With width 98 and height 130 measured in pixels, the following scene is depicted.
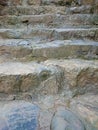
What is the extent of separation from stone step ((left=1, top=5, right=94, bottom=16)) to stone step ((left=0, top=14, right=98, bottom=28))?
0.26m

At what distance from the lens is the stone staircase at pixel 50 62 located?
57.5 inches

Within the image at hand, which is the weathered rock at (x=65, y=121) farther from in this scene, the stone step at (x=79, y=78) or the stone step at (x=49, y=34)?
the stone step at (x=49, y=34)

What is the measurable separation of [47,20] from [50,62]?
0.98 meters

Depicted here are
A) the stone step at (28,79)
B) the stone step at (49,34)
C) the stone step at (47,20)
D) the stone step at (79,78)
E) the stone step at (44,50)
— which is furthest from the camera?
the stone step at (47,20)

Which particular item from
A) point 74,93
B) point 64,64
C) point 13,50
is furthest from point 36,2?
point 74,93

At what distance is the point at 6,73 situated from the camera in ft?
4.77

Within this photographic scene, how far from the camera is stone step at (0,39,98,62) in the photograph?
1.82 metres

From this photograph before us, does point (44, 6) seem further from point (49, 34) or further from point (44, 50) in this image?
point (44, 50)

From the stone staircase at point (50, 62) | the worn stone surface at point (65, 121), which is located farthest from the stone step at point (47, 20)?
the worn stone surface at point (65, 121)

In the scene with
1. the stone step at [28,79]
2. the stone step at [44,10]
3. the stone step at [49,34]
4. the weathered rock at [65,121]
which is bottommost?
the weathered rock at [65,121]

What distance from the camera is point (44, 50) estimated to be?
183 centimetres

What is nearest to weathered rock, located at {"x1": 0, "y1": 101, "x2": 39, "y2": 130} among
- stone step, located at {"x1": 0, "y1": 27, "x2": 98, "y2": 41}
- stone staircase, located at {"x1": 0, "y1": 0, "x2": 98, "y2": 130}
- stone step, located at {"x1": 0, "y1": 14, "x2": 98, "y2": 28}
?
stone staircase, located at {"x1": 0, "y1": 0, "x2": 98, "y2": 130}

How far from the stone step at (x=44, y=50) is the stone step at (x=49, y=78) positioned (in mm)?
153

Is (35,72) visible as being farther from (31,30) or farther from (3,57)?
(31,30)
